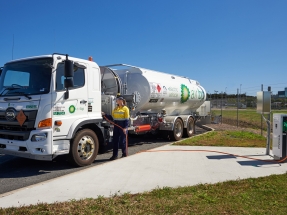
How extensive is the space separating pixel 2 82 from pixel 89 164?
3.14m

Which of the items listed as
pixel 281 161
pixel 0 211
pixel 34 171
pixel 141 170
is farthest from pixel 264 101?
pixel 0 211

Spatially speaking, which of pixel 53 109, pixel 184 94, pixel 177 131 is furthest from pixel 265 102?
pixel 53 109

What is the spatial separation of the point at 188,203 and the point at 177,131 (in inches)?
320

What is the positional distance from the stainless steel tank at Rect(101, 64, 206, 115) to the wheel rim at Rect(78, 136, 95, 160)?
2.34 m

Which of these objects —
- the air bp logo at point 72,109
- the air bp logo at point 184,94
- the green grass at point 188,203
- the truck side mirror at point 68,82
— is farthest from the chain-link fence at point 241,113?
the truck side mirror at point 68,82

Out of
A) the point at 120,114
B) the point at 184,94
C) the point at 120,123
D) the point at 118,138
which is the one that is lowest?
the point at 118,138

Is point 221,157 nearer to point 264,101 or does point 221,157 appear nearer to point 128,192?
point 264,101

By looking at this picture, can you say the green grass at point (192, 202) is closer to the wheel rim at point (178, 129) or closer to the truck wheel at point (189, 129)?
the wheel rim at point (178, 129)

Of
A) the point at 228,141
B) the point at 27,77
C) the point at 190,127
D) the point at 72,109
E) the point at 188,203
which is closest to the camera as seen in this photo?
the point at 188,203

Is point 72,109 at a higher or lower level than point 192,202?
higher

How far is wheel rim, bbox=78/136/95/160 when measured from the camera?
710cm

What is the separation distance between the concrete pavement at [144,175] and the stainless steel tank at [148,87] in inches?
103

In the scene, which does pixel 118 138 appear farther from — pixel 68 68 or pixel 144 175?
pixel 68 68

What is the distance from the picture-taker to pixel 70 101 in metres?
6.85
